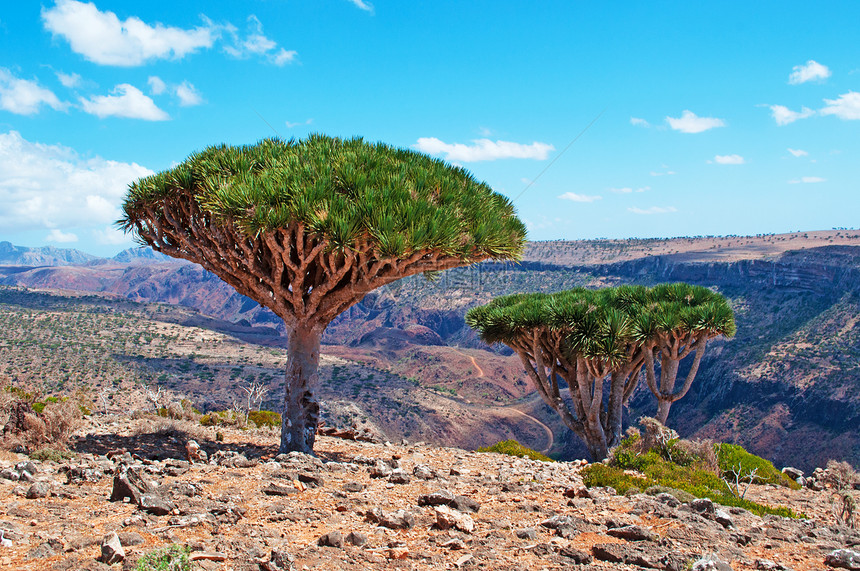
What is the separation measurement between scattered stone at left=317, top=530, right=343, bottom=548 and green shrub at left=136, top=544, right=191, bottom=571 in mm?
1110

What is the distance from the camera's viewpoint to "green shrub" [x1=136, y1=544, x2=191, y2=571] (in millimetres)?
3920

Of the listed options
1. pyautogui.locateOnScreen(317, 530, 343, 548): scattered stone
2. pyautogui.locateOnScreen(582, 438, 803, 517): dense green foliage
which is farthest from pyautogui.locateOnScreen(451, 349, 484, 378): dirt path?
pyautogui.locateOnScreen(317, 530, 343, 548): scattered stone

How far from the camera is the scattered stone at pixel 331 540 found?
5012 millimetres

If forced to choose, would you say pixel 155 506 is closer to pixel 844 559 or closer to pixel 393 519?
pixel 393 519

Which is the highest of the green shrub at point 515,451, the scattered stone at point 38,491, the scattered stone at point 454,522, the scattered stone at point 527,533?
the scattered stone at point 38,491

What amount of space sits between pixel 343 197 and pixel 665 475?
682 cm

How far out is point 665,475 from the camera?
31.8 feet

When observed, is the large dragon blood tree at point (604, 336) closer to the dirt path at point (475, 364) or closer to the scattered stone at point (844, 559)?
the scattered stone at point (844, 559)

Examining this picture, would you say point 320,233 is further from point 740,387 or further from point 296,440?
point 740,387

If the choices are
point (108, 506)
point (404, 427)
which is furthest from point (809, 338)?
point (108, 506)

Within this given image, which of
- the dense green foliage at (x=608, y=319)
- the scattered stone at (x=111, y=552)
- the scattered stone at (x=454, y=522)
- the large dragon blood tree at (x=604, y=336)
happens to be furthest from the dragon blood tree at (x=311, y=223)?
the scattered stone at (x=111, y=552)

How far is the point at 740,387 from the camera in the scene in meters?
45.0

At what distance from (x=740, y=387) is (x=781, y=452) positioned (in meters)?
6.71

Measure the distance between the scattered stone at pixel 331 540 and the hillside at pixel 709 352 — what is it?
1265 centimetres
